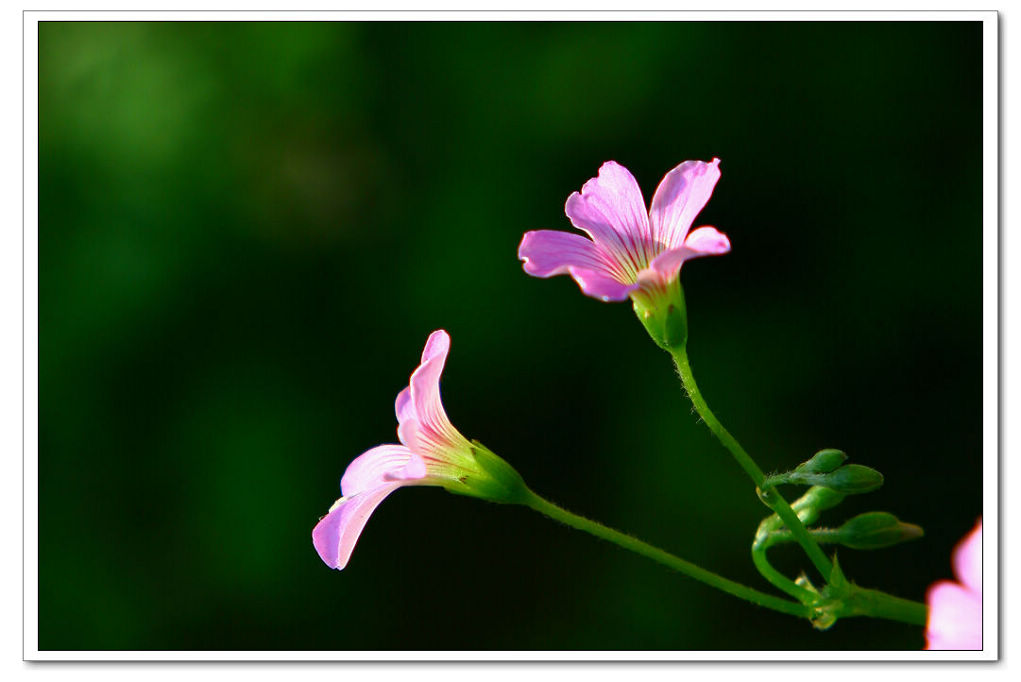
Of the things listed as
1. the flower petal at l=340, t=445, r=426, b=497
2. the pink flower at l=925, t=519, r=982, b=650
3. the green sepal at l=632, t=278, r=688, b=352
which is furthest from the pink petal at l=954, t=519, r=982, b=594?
the flower petal at l=340, t=445, r=426, b=497

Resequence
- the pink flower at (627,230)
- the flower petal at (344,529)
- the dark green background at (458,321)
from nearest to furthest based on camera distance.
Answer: the pink flower at (627,230) < the flower petal at (344,529) < the dark green background at (458,321)

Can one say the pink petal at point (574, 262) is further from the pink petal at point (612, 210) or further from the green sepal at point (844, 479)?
the green sepal at point (844, 479)

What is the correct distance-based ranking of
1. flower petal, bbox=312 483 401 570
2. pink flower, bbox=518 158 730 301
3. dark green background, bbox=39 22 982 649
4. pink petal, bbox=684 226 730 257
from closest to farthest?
1. pink petal, bbox=684 226 730 257
2. pink flower, bbox=518 158 730 301
3. flower petal, bbox=312 483 401 570
4. dark green background, bbox=39 22 982 649

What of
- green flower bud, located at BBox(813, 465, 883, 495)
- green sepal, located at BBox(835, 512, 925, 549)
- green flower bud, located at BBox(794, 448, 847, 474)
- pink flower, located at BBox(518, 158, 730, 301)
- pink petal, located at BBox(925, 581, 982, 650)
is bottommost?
pink petal, located at BBox(925, 581, 982, 650)

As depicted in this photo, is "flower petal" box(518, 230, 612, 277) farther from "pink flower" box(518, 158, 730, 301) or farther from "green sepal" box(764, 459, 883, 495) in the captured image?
"green sepal" box(764, 459, 883, 495)

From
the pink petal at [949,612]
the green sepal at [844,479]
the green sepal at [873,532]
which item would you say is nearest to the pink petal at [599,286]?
the green sepal at [844,479]

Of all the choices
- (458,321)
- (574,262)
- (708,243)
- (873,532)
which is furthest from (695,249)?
(458,321)

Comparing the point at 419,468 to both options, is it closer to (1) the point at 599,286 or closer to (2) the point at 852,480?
(1) the point at 599,286

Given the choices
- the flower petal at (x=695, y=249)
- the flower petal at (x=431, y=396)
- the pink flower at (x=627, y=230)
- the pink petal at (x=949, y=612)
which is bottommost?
the pink petal at (x=949, y=612)
